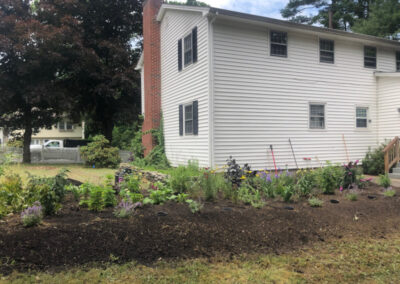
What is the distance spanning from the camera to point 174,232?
15.0 ft

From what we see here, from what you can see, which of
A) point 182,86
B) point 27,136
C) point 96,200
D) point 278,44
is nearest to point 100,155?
point 27,136

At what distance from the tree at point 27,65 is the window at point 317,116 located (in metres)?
14.1

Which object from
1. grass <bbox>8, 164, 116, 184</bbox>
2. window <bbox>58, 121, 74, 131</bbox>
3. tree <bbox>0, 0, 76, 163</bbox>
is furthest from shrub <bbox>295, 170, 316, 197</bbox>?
window <bbox>58, 121, 74, 131</bbox>

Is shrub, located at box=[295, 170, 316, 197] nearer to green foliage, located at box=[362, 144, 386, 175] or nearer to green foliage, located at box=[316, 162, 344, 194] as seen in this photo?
green foliage, located at box=[316, 162, 344, 194]

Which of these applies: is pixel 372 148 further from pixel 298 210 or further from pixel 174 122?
pixel 298 210

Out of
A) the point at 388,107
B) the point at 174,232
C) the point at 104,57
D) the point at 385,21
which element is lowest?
the point at 174,232

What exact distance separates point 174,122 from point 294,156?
4723 millimetres

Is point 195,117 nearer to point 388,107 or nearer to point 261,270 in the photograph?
point 261,270

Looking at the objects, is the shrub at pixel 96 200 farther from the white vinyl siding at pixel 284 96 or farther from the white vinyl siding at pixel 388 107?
the white vinyl siding at pixel 388 107

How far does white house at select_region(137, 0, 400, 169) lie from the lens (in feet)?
34.4

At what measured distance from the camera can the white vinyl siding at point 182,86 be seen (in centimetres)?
1058

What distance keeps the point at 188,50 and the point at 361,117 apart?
7.37 m

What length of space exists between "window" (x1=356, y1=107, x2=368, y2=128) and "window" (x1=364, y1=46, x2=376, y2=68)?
182cm

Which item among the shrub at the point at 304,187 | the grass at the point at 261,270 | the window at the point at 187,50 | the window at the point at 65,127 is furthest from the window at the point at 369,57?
the window at the point at 65,127
